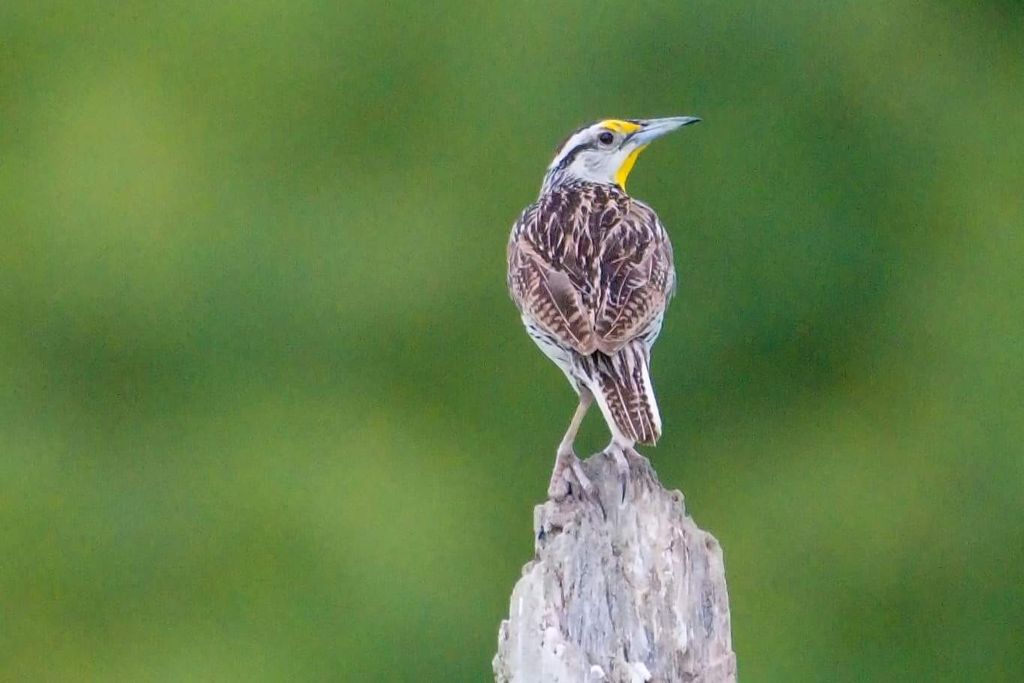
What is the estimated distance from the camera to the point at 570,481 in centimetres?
397

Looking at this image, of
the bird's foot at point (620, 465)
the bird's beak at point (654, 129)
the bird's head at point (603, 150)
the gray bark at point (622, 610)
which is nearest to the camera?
the gray bark at point (622, 610)

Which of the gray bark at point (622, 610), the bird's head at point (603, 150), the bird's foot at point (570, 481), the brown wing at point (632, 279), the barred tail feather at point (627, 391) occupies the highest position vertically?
the bird's head at point (603, 150)

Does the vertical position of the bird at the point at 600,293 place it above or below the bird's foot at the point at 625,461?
above

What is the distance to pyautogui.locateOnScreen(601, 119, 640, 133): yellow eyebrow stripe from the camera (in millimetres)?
5418

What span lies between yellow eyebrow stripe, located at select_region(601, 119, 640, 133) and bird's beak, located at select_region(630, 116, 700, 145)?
20 mm

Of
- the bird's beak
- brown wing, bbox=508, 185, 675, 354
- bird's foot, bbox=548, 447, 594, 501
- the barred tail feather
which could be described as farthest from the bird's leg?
the bird's beak

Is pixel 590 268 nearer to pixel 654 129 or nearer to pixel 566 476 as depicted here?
pixel 566 476

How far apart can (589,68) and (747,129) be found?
0.84m

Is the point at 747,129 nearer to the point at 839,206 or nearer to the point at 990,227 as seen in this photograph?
the point at 839,206

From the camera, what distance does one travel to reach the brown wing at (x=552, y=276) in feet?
14.1

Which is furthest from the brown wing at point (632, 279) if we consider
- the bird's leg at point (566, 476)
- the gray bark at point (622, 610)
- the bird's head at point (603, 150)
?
the gray bark at point (622, 610)

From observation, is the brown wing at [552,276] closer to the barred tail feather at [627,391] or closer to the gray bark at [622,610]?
the barred tail feather at [627,391]

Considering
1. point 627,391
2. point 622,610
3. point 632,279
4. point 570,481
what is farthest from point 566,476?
point 632,279

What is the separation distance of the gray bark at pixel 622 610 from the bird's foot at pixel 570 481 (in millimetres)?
250
